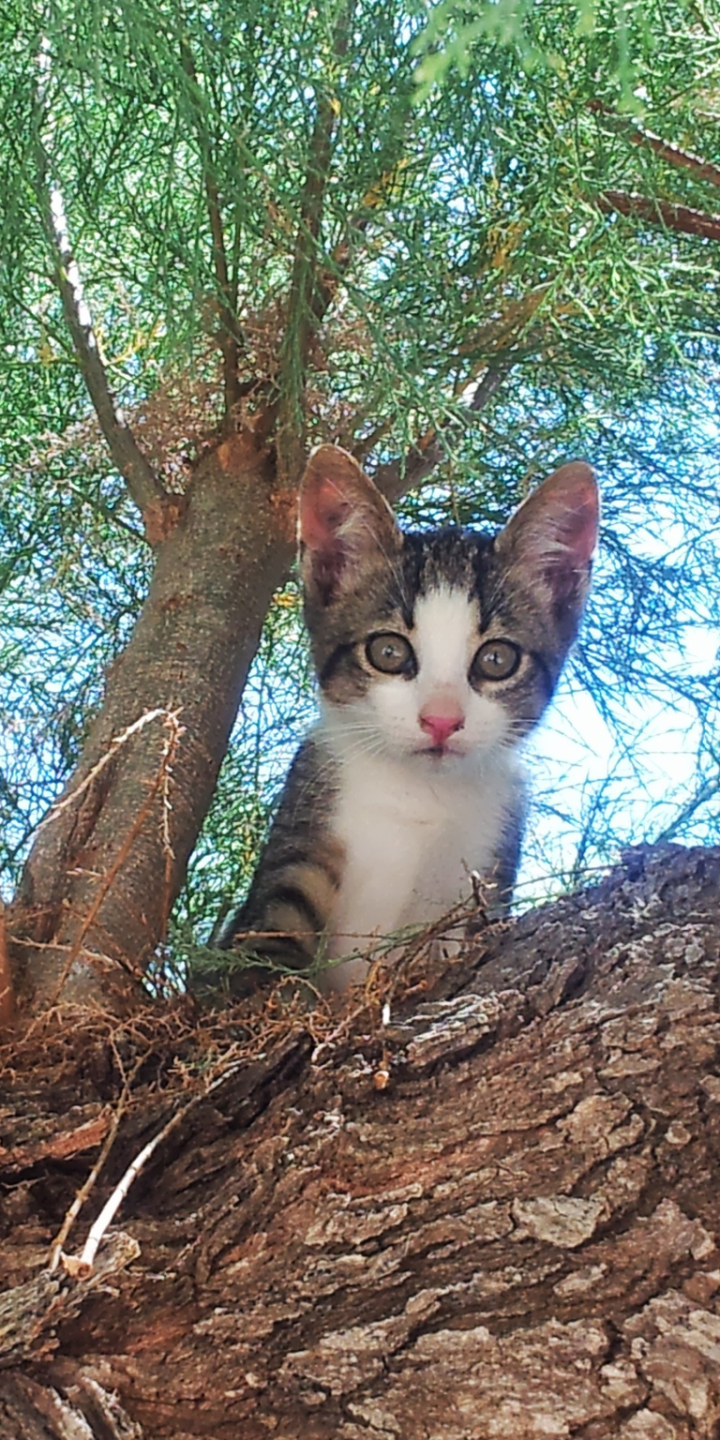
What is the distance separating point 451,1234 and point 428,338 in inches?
31.6

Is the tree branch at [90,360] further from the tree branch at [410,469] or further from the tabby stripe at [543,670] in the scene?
the tabby stripe at [543,670]

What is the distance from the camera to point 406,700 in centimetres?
137

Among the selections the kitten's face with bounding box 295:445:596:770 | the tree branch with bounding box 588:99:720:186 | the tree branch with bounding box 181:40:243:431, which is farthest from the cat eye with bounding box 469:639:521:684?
the tree branch with bounding box 588:99:720:186

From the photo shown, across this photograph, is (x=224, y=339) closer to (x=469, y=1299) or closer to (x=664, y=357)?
(x=664, y=357)

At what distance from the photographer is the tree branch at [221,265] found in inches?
40.1

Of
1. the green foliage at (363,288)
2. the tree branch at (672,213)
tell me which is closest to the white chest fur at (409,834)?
the green foliage at (363,288)

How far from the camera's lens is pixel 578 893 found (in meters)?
0.95

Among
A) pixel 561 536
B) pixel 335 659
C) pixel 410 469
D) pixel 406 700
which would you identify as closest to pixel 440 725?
pixel 406 700

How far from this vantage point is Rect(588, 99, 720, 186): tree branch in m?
1.12

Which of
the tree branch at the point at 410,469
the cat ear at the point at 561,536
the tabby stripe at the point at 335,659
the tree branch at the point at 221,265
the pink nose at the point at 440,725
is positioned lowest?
the pink nose at the point at 440,725

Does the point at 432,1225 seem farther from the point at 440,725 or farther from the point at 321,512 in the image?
the point at 321,512

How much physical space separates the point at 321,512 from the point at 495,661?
251 millimetres

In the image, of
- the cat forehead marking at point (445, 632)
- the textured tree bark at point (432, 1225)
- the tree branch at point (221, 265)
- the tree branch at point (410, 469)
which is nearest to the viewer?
the textured tree bark at point (432, 1225)

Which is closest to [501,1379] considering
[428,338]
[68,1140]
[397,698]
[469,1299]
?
[469,1299]
